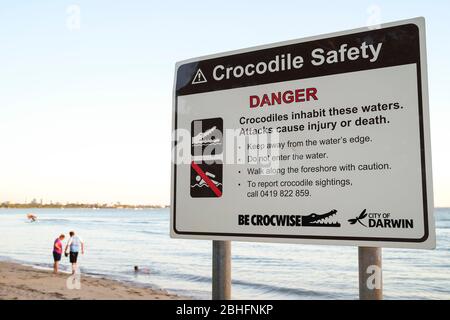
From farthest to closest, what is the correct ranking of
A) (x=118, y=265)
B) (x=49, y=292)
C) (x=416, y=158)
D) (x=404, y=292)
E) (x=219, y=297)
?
(x=118, y=265) < (x=404, y=292) < (x=49, y=292) < (x=219, y=297) < (x=416, y=158)

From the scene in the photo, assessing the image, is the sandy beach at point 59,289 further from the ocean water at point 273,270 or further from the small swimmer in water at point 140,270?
the small swimmer in water at point 140,270

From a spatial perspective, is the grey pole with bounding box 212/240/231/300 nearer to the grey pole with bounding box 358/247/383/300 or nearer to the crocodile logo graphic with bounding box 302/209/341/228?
the crocodile logo graphic with bounding box 302/209/341/228

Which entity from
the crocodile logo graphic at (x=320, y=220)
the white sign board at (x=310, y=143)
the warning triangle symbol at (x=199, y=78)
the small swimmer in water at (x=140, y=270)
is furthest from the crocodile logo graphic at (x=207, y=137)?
the small swimmer in water at (x=140, y=270)

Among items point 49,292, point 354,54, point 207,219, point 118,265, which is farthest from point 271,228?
point 118,265

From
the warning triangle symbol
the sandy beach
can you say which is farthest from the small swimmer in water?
the warning triangle symbol

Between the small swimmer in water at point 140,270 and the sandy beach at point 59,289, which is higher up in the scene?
the sandy beach at point 59,289

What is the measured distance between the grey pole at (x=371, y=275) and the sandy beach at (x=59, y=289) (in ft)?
57.1

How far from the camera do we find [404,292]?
2394cm

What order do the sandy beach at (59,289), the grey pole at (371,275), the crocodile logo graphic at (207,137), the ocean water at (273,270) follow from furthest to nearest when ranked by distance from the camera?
the ocean water at (273,270), the sandy beach at (59,289), the crocodile logo graphic at (207,137), the grey pole at (371,275)

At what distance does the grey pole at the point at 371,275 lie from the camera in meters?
2.40

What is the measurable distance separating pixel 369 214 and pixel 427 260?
127 ft

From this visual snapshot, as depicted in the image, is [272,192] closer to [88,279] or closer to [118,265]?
[88,279]

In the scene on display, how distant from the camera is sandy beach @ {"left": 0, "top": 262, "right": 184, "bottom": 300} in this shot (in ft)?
59.9

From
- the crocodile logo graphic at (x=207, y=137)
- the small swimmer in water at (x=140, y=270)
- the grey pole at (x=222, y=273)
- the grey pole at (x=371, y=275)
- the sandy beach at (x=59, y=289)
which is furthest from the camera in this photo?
the small swimmer in water at (x=140, y=270)
